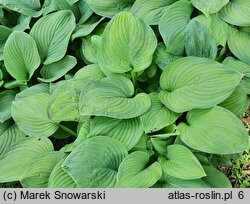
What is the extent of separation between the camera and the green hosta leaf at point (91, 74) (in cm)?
200

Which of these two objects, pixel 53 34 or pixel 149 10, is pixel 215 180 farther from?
pixel 53 34

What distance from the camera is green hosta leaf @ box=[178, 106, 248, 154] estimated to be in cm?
164

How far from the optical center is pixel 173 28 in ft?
6.40

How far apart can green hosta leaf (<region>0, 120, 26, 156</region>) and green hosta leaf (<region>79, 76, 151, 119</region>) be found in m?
0.50

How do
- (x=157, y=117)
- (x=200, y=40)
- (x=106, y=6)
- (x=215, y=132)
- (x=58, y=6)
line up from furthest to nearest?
(x=58, y=6) → (x=106, y=6) → (x=200, y=40) → (x=157, y=117) → (x=215, y=132)

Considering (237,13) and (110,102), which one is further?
(237,13)

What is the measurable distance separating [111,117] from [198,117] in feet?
1.24

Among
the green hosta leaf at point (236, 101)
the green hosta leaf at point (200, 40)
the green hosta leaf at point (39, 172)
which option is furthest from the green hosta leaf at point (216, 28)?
the green hosta leaf at point (39, 172)

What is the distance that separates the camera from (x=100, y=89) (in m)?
1.77

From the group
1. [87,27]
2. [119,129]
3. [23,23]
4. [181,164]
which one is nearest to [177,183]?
[181,164]

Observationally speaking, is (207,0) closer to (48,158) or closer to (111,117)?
(111,117)

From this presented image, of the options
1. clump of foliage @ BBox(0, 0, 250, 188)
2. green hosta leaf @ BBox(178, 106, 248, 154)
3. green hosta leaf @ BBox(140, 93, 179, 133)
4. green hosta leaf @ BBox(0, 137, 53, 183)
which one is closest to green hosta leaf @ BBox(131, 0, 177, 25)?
clump of foliage @ BBox(0, 0, 250, 188)

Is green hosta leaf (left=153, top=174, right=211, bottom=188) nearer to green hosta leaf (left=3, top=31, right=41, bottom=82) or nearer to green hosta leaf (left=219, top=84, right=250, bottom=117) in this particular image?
green hosta leaf (left=219, top=84, right=250, bottom=117)

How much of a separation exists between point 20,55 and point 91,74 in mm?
400
